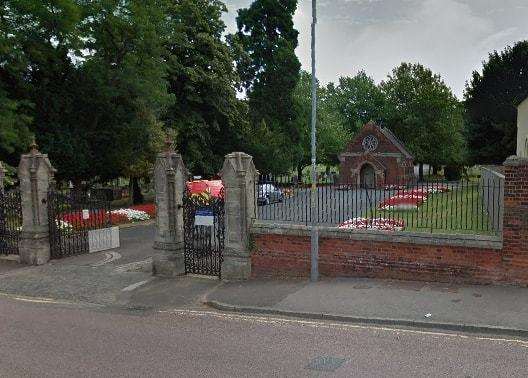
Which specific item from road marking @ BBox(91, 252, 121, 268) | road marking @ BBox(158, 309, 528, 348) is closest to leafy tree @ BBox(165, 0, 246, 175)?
road marking @ BBox(91, 252, 121, 268)

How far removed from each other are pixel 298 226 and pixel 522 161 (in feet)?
15.7

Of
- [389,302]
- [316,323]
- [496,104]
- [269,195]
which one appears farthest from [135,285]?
[496,104]

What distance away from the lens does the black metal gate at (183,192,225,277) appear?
39.2 ft

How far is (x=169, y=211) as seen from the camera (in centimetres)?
1228

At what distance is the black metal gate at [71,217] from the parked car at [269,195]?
623cm

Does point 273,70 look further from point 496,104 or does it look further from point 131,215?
point 131,215

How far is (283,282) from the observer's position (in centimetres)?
1098

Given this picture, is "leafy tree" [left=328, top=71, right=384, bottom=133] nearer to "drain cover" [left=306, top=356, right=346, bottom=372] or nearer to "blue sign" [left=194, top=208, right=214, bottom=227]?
"blue sign" [left=194, top=208, right=214, bottom=227]

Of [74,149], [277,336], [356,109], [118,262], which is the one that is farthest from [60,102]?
[356,109]

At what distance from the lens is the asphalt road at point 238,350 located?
620 centimetres

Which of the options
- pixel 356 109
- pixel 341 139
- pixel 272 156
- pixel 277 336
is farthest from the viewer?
pixel 356 109

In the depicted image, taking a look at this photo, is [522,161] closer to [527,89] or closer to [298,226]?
[298,226]

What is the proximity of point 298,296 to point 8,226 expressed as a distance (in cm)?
1144

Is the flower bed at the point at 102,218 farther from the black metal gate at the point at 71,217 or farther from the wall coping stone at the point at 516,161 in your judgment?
the wall coping stone at the point at 516,161
